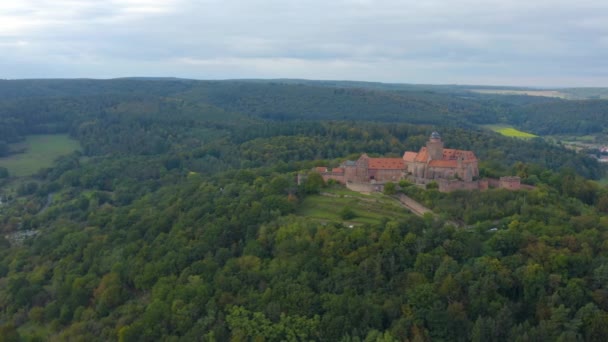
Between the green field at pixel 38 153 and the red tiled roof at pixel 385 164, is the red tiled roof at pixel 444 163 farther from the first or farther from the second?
the green field at pixel 38 153

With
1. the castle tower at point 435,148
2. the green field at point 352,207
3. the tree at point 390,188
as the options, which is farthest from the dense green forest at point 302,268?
the castle tower at point 435,148

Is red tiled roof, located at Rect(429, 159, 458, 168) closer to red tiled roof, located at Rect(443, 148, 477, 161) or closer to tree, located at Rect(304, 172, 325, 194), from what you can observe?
red tiled roof, located at Rect(443, 148, 477, 161)

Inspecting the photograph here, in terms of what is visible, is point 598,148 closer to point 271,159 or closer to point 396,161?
point 271,159

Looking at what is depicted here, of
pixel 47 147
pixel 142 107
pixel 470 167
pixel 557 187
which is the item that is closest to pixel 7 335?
pixel 470 167

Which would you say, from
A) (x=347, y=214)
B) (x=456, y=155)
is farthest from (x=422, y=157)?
(x=347, y=214)

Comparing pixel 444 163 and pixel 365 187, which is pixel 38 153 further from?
pixel 444 163
